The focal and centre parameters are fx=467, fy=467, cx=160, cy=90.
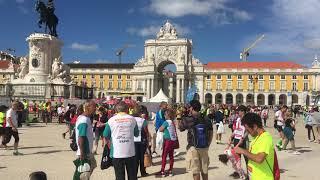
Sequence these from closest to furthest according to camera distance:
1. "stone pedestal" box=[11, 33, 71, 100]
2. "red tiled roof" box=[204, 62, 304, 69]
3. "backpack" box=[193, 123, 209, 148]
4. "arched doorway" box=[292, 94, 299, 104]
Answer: "backpack" box=[193, 123, 209, 148] → "stone pedestal" box=[11, 33, 71, 100] → "arched doorway" box=[292, 94, 299, 104] → "red tiled roof" box=[204, 62, 304, 69]

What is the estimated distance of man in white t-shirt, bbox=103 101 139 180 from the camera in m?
6.85

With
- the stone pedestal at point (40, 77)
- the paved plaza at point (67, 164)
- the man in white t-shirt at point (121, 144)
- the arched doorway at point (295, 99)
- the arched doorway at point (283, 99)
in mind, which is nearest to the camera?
the man in white t-shirt at point (121, 144)

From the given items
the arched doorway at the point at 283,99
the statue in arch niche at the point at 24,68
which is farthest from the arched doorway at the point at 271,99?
the statue in arch niche at the point at 24,68

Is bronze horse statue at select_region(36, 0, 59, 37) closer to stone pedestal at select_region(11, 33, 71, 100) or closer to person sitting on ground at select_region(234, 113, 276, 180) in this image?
stone pedestal at select_region(11, 33, 71, 100)

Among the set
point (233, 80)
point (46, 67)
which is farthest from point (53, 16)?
point (233, 80)

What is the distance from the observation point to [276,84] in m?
110

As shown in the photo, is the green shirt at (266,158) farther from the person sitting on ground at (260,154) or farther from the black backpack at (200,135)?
the black backpack at (200,135)

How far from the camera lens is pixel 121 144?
6852 mm

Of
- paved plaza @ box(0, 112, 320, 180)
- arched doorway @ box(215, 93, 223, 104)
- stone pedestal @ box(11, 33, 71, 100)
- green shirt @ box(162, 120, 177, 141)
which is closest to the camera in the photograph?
green shirt @ box(162, 120, 177, 141)

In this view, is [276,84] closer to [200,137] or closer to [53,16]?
[53,16]

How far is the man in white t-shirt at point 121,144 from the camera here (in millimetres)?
6852

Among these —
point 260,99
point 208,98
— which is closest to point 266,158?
point 208,98

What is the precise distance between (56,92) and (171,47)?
73.2m

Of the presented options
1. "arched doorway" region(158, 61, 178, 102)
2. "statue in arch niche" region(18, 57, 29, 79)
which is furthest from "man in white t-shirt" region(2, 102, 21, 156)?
"arched doorway" region(158, 61, 178, 102)
